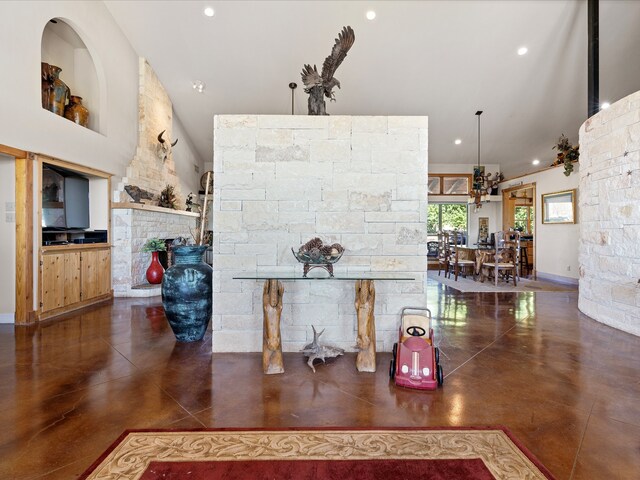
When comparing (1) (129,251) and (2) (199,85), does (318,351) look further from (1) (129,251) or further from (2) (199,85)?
(2) (199,85)

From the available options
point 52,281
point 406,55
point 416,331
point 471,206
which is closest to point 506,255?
point 471,206

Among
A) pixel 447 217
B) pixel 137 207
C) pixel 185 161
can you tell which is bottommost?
pixel 137 207

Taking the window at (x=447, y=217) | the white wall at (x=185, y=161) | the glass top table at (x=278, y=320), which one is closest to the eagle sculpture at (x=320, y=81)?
the glass top table at (x=278, y=320)

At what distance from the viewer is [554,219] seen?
7.15 meters

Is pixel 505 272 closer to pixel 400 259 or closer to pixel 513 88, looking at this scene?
pixel 513 88

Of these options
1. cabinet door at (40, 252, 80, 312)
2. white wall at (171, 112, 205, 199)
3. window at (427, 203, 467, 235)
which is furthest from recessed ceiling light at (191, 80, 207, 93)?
window at (427, 203, 467, 235)

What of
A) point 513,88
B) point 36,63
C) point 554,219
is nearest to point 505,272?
point 554,219

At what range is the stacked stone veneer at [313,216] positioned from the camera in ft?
9.41

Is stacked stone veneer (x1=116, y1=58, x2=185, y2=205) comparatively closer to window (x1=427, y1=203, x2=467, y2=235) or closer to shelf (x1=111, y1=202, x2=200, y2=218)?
shelf (x1=111, y1=202, x2=200, y2=218)

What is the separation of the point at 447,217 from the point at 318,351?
878 centimetres

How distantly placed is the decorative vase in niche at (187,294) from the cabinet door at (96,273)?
8.21 feet

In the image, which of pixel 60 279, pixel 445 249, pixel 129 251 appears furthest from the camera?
pixel 445 249

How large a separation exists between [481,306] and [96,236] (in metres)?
6.12

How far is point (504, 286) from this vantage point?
641cm
